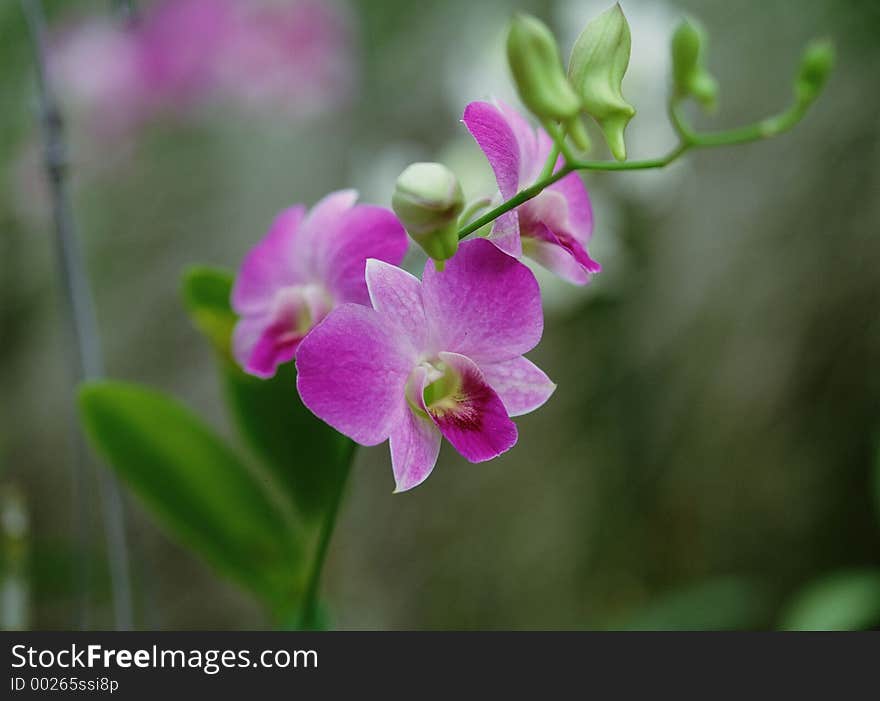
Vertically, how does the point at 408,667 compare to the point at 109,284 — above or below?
below

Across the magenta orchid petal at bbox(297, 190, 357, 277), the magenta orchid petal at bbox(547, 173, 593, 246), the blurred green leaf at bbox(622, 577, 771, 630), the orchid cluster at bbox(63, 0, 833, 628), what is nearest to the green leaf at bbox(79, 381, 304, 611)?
the orchid cluster at bbox(63, 0, 833, 628)

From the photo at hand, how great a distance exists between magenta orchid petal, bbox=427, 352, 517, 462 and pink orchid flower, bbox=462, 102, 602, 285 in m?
0.05

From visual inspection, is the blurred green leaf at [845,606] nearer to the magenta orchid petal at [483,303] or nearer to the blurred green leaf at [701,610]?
the blurred green leaf at [701,610]

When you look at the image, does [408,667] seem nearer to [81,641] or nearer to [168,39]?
[81,641]

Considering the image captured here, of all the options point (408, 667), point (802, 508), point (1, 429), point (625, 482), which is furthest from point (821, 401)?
point (1, 429)

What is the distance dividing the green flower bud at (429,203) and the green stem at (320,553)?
0.10m

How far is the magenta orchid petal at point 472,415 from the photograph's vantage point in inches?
A: 11.7

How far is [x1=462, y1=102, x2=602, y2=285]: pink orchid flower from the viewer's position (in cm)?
29

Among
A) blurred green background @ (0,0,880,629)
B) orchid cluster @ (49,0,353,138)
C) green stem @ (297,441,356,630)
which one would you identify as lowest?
green stem @ (297,441,356,630)

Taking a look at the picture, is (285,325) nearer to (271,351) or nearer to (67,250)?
(271,351)

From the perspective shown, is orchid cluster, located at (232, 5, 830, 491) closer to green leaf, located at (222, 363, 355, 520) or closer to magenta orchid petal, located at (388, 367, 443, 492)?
magenta orchid petal, located at (388, 367, 443, 492)

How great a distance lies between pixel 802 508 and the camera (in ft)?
3.46

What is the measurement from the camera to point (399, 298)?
30 centimetres

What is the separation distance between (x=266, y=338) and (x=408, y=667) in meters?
0.17
